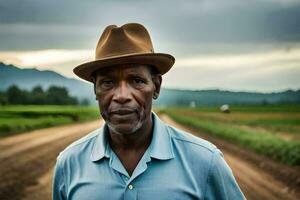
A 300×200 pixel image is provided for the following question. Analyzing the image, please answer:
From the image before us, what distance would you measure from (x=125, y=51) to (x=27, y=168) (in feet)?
36.4

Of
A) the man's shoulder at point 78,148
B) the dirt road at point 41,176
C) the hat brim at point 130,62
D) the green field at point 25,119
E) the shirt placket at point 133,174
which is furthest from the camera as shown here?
the green field at point 25,119

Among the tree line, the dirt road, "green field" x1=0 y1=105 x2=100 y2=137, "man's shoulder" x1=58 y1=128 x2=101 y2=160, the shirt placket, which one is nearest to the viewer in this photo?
the shirt placket

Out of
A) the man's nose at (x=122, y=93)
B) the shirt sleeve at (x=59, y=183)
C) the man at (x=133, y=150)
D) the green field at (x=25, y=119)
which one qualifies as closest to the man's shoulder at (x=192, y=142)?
the man at (x=133, y=150)

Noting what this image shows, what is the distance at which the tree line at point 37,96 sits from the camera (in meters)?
39.3

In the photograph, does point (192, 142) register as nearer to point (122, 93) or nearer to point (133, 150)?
point (133, 150)

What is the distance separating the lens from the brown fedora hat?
288 centimetres

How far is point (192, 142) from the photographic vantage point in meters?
2.89

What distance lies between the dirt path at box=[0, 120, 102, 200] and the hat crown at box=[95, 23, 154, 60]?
719 centimetres

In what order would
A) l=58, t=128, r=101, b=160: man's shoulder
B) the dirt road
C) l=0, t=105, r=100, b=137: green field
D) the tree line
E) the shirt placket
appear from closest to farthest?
the shirt placket < l=58, t=128, r=101, b=160: man's shoulder < the dirt road < l=0, t=105, r=100, b=137: green field < the tree line

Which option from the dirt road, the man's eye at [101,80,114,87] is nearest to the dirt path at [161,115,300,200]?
the dirt road

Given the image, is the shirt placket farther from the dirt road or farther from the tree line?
the tree line

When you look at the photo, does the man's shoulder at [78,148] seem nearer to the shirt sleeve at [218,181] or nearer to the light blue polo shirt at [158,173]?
the light blue polo shirt at [158,173]

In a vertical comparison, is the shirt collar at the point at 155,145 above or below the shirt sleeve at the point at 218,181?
above

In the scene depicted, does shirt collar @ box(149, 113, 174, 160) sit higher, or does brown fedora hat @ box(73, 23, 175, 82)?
brown fedora hat @ box(73, 23, 175, 82)
